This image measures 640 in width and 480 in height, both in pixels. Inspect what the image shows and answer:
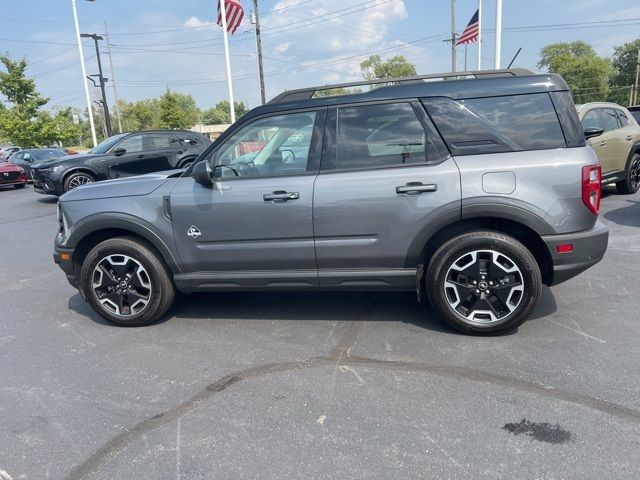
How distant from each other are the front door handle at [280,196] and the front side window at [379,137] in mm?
406

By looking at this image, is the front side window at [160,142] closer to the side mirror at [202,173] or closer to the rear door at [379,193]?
the side mirror at [202,173]

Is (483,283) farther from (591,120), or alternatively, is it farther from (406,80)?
(591,120)

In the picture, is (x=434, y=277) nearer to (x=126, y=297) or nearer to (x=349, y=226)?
(x=349, y=226)

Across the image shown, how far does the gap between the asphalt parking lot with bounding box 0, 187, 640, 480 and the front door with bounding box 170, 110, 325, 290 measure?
21.3 inches

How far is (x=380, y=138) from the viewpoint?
12.2ft

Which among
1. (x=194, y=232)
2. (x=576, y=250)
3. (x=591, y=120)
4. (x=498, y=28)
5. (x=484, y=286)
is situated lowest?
(x=484, y=286)

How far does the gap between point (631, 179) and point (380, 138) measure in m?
7.90

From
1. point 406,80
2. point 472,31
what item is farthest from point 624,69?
point 406,80

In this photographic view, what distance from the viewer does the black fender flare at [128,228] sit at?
4039 mm

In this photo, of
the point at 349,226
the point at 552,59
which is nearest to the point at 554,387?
the point at 349,226

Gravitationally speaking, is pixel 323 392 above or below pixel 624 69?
below

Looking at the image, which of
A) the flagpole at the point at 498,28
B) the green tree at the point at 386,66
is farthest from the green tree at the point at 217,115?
the flagpole at the point at 498,28

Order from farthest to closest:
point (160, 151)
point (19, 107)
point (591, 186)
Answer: point (19, 107) → point (160, 151) → point (591, 186)

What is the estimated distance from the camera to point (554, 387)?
117 inches
